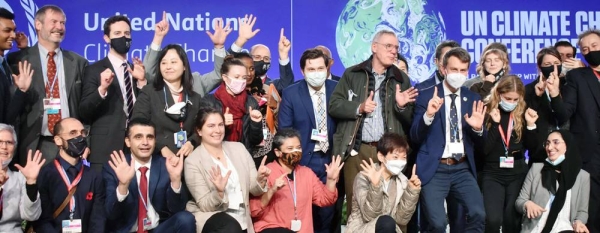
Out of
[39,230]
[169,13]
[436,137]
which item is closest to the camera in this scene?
[39,230]

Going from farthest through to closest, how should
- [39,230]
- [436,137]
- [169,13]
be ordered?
[169,13]
[436,137]
[39,230]

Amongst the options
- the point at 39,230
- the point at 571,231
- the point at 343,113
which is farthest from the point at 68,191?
the point at 571,231

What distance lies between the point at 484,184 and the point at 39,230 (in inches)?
124

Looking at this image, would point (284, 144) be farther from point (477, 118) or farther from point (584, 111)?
point (584, 111)

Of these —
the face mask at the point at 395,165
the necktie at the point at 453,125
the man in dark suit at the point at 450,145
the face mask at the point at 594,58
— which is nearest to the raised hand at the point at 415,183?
the face mask at the point at 395,165

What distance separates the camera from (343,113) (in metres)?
6.58

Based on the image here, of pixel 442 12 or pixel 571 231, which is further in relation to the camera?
pixel 442 12

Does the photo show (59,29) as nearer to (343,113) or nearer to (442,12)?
(343,113)

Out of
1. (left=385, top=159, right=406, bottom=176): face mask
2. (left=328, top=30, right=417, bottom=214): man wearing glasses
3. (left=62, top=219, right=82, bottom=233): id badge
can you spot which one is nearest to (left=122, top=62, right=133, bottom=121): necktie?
(left=62, top=219, right=82, bottom=233): id badge

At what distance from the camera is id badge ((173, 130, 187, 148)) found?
20.8 feet

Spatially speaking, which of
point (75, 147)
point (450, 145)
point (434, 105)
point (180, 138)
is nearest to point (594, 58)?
point (450, 145)

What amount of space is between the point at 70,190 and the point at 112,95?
94 cm

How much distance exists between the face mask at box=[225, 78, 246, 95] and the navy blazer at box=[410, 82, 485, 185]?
125 cm

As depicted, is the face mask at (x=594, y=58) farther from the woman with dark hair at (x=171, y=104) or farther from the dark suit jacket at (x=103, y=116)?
the dark suit jacket at (x=103, y=116)
